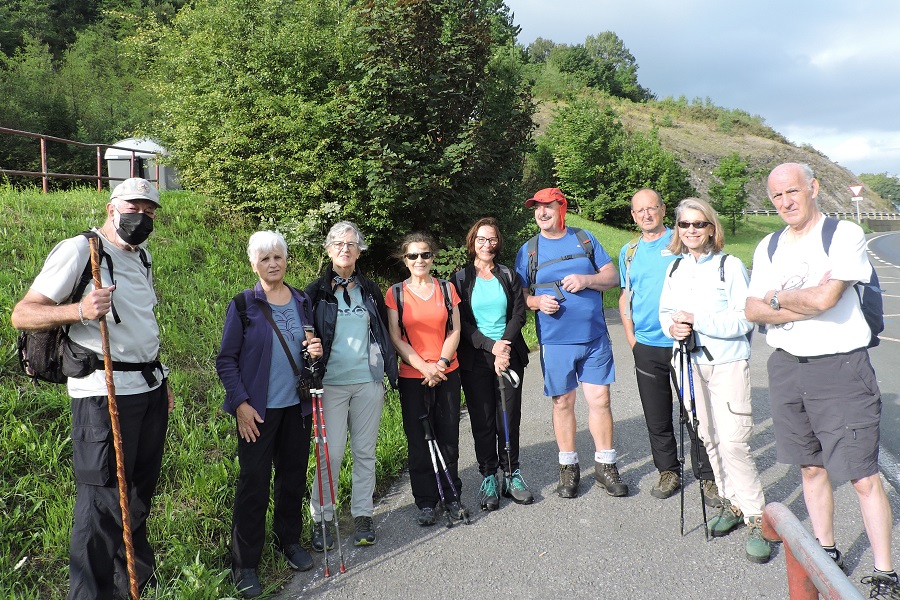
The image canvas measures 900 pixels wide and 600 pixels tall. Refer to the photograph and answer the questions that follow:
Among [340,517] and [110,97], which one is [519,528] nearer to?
[340,517]

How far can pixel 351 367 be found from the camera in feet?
12.7

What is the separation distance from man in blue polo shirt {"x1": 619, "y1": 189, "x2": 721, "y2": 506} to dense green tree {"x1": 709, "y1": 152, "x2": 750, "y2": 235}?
39.9 m

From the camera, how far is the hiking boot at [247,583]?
3.27 meters

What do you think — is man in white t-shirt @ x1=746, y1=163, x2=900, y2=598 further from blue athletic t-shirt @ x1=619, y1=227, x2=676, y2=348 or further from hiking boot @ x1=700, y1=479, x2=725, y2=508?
blue athletic t-shirt @ x1=619, y1=227, x2=676, y2=348

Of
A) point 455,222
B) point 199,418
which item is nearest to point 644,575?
point 199,418

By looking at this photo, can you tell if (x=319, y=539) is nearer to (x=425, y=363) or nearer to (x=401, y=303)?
(x=425, y=363)

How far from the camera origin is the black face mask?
3.07 metres

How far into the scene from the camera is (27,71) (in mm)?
31312

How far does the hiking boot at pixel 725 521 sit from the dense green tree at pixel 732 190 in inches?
1601

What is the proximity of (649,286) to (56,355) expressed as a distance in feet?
12.4

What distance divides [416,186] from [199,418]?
17.6 feet

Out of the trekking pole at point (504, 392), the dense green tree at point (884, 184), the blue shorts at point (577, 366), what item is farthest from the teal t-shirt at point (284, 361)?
the dense green tree at point (884, 184)

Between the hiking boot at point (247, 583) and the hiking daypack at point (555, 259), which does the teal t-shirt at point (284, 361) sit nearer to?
the hiking boot at point (247, 583)

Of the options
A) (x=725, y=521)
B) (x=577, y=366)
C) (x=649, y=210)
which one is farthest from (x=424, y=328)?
(x=725, y=521)
